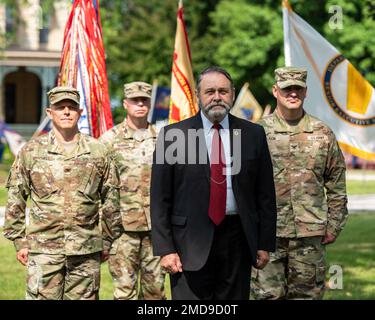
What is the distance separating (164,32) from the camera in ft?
153

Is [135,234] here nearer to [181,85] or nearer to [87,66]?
[87,66]

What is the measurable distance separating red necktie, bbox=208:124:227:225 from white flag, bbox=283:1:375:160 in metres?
5.15

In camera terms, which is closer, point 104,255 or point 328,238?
point 104,255

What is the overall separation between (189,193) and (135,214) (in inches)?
125

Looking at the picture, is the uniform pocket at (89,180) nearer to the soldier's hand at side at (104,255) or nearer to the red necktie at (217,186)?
the soldier's hand at side at (104,255)

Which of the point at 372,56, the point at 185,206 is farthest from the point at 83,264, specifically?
the point at 372,56

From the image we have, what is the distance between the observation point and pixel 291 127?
783 cm

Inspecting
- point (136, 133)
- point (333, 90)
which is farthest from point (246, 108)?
point (136, 133)

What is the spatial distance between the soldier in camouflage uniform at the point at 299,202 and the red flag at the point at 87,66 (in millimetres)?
3116

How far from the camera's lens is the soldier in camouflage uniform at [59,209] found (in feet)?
23.2

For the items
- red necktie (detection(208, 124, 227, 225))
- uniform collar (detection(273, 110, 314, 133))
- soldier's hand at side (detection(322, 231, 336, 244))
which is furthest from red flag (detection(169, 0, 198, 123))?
red necktie (detection(208, 124, 227, 225))

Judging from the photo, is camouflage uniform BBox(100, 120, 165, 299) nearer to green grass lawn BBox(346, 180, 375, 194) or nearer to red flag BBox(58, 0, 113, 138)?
red flag BBox(58, 0, 113, 138)

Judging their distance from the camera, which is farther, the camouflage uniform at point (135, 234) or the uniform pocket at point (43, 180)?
the camouflage uniform at point (135, 234)

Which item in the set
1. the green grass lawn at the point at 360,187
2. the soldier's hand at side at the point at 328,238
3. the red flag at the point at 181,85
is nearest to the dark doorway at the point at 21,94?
the green grass lawn at the point at 360,187
